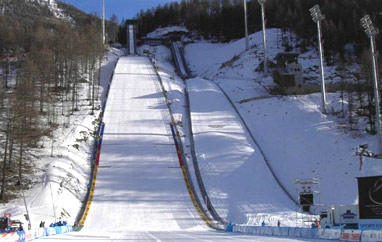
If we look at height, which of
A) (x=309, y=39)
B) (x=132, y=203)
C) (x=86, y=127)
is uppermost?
(x=309, y=39)

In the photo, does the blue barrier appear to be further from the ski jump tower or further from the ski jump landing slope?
the ski jump tower

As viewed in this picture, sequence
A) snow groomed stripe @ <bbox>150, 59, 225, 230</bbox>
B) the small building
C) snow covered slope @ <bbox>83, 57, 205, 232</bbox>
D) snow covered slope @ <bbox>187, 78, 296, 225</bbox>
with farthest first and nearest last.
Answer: the small building < snow covered slope @ <bbox>187, 78, 296, 225</bbox> < snow covered slope @ <bbox>83, 57, 205, 232</bbox> < snow groomed stripe @ <bbox>150, 59, 225, 230</bbox>

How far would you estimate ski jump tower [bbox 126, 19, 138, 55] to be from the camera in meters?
87.6

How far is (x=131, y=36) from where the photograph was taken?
95.1 m

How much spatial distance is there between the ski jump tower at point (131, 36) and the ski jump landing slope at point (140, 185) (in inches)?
1513

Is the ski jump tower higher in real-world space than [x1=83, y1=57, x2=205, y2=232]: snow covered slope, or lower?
higher

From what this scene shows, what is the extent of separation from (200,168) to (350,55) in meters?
37.5

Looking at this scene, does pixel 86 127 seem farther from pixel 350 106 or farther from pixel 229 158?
pixel 350 106

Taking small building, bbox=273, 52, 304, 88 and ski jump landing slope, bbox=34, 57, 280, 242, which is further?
small building, bbox=273, 52, 304, 88

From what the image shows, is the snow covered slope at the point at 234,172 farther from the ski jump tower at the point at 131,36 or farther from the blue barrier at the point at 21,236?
the ski jump tower at the point at 131,36

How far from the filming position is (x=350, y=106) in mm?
38125

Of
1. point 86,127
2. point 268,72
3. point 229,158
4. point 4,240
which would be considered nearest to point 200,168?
point 229,158

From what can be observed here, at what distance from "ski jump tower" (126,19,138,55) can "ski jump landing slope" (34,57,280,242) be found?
38418 millimetres

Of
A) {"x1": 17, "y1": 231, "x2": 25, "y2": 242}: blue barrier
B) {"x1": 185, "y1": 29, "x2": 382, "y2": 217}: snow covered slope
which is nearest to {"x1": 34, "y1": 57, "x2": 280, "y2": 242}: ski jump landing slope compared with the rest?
{"x1": 17, "y1": 231, "x2": 25, "y2": 242}: blue barrier
